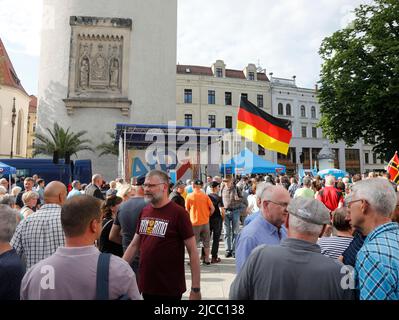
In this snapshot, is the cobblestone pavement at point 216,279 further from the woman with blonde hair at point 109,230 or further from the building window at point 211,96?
the building window at point 211,96

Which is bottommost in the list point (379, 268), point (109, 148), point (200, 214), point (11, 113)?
point (200, 214)

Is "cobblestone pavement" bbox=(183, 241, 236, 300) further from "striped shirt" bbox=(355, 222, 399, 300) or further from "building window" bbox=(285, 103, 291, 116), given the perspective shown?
"building window" bbox=(285, 103, 291, 116)

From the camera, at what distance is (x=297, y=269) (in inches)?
80.0

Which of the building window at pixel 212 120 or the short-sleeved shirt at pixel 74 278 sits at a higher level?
the building window at pixel 212 120

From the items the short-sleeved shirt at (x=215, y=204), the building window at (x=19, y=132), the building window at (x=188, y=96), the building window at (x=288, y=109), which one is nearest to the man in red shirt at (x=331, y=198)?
the short-sleeved shirt at (x=215, y=204)

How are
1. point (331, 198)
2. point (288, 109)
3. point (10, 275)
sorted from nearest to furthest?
point (10, 275) → point (331, 198) → point (288, 109)

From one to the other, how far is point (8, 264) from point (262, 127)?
333 inches

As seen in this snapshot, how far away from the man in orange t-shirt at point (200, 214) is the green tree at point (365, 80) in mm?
17897

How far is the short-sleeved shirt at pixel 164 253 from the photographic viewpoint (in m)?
3.48

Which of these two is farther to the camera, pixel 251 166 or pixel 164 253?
pixel 251 166

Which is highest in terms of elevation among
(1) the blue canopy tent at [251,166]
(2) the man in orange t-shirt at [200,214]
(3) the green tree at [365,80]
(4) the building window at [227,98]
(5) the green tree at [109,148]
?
(4) the building window at [227,98]

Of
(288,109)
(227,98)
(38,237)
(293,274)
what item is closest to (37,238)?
(38,237)

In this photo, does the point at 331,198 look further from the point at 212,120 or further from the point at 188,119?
the point at 212,120

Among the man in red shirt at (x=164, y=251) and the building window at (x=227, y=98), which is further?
the building window at (x=227, y=98)
